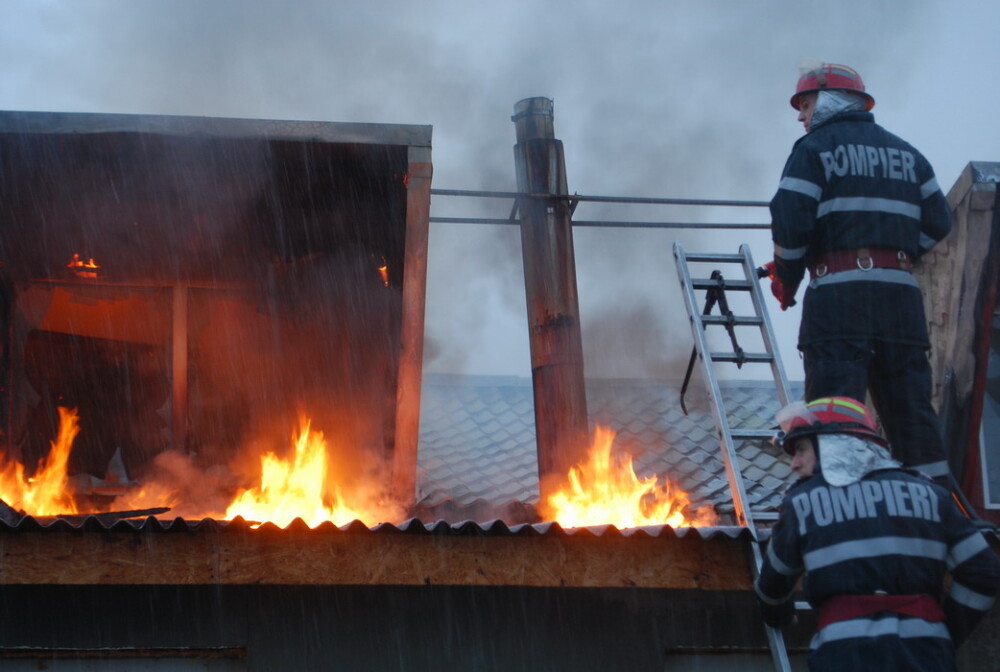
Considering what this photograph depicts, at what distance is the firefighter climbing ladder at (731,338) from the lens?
4.81 meters

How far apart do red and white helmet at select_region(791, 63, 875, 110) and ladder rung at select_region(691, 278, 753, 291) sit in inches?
57.6

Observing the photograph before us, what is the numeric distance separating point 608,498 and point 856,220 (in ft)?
8.03

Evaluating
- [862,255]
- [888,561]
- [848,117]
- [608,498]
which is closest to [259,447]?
[608,498]

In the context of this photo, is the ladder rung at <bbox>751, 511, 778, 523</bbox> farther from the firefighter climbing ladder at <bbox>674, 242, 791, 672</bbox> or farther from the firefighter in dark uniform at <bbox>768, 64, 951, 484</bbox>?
the firefighter in dark uniform at <bbox>768, 64, 951, 484</bbox>

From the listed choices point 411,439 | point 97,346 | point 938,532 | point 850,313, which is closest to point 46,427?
point 97,346

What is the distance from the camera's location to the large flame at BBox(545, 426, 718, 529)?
553 cm

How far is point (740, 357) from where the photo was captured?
5.29 metres

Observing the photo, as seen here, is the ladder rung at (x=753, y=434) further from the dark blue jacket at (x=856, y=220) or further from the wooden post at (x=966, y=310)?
the wooden post at (x=966, y=310)

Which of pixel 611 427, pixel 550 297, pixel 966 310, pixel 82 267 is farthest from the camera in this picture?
pixel 611 427

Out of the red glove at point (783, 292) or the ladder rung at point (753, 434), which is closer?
the red glove at point (783, 292)

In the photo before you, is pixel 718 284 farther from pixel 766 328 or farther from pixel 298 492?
pixel 298 492

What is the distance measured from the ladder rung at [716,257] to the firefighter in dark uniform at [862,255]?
4.79 ft

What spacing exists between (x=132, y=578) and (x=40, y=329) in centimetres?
330

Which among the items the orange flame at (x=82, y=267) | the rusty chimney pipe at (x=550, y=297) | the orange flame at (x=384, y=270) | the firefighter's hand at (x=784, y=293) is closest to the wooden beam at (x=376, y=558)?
the firefighter's hand at (x=784, y=293)
